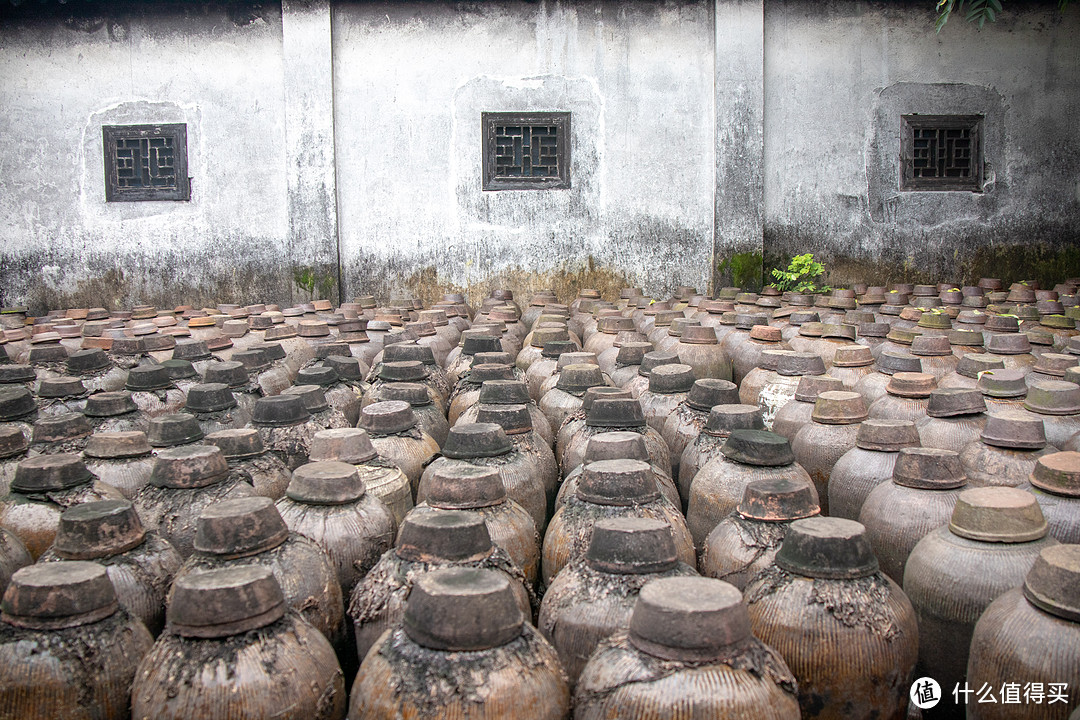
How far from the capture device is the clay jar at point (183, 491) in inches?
130

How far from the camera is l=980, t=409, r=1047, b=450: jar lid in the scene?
3.48 meters

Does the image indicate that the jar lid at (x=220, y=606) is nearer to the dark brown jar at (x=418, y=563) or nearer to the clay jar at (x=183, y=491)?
the dark brown jar at (x=418, y=563)

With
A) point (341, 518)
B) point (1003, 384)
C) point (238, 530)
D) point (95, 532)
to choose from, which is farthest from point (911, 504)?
point (95, 532)

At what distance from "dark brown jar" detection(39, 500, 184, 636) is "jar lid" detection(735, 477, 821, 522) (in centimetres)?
206

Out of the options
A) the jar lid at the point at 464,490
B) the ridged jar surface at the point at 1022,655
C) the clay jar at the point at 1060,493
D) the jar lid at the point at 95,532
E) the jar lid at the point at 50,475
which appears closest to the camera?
the ridged jar surface at the point at 1022,655

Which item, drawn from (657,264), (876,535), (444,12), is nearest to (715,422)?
(876,535)

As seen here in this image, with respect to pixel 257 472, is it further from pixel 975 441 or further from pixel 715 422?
pixel 975 441

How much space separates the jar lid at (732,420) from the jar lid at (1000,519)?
49.6 inches

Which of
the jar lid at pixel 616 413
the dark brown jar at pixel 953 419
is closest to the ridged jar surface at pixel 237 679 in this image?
the jar lid at pixel 616 413

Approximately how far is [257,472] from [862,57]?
891cm

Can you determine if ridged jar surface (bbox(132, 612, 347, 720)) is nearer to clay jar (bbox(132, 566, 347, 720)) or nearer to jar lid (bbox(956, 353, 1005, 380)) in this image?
clay jar (bbox(132, 566, 347, 720))

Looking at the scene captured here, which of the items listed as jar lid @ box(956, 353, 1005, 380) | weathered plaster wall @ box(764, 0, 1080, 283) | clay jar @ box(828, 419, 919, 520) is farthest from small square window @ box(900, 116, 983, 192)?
clay jar @ box(828, 419, 919, 520)

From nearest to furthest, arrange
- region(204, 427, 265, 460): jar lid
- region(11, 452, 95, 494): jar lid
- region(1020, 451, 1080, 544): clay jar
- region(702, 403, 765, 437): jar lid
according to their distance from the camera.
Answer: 1. region(1020, 451, 1080, 544): clay jar
2. region(11, 452, 95, 494): jar lid
3. region(204, 427, 265, 460): jar lid
4. region(702, 403, 765, 437): jar lid

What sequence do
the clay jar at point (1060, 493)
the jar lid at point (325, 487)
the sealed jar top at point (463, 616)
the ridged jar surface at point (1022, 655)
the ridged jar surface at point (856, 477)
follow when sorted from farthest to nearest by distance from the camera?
the ridged jar surface at point (856, 477)
the jar lid at point (325, 487)
the clay jar at point (1060, 493)
the ridged jar surface at point (1022, 655)
the sealed jar top at point (463, 616)
